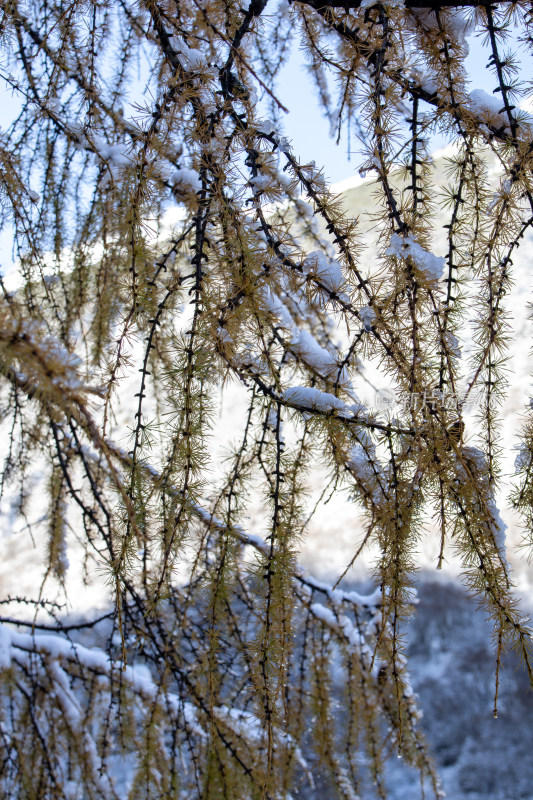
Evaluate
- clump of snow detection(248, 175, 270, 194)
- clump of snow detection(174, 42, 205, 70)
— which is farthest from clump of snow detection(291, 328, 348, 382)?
clump of snow detection(174, 42, 205, 70)

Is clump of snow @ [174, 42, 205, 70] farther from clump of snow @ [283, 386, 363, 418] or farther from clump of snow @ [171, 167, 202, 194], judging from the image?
clump of snow @ [283, 386, 363, 418]

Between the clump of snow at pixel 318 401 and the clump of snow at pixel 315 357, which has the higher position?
the clump of snow at pixel 315 357

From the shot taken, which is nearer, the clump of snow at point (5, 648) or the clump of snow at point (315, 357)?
the clump of snow at point (315, 357)

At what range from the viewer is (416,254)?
0.63 meters

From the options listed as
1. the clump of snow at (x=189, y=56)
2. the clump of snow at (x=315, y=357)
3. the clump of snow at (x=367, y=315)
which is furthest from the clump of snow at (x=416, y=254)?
the clump of snow at (x=189, y=56)

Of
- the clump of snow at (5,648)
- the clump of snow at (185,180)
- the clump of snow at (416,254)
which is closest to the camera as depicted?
the clump of snow at (416,254)

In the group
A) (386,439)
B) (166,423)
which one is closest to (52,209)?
(166,423)

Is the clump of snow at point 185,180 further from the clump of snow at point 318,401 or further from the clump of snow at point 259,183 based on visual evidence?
the clump of snow at point 318,401

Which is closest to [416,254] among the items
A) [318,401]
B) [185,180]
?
[318,401]

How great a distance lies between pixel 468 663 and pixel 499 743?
0.56 meters

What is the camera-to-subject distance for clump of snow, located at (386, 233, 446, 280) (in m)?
0.63

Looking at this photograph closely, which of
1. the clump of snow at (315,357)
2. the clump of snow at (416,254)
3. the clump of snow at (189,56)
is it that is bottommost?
the clump of snow at (416,254)

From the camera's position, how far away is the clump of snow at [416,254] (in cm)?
63

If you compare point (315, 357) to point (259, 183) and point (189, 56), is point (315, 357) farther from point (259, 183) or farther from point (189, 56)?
point (189, 56)
